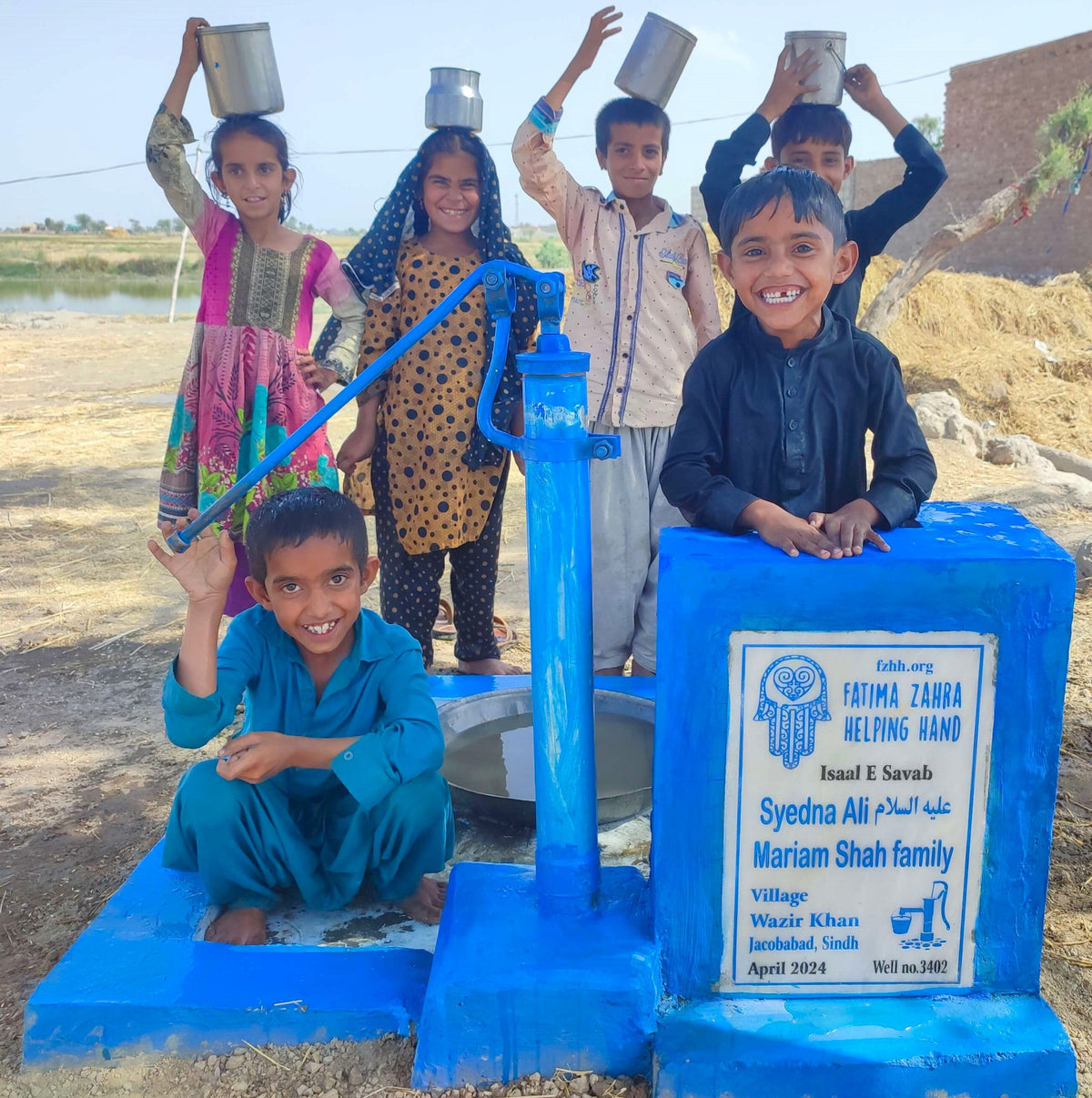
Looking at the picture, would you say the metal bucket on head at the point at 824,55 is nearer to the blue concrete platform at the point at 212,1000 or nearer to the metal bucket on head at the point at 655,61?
the metal bucket on head at the point at 655,61

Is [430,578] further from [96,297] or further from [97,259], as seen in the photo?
[97,259]

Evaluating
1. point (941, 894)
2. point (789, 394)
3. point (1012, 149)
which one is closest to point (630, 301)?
point (789, 394)

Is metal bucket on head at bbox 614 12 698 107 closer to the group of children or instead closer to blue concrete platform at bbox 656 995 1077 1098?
the group of children

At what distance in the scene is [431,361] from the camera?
291 centimetres

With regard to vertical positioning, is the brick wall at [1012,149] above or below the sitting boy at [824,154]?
above

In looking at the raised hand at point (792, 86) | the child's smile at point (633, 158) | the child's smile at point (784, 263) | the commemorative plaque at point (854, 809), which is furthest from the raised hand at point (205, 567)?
the raised hand at point (792, 86)

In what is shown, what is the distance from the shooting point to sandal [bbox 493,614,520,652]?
3836 mm

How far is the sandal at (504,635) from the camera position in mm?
3836

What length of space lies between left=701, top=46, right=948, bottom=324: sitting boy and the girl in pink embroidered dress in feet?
3.60

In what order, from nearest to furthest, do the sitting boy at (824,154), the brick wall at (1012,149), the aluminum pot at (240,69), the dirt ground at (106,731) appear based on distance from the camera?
the dirt ground at (106,731) → the aluminum pot at (240,69) → the sitting boy at (824,154) → the brick wall at (1012,149)

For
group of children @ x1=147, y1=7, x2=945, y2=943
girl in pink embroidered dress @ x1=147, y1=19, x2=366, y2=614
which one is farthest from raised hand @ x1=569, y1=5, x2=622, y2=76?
girl in pink embroidered dress @ x1=147, y1=19, x2=366, y2=614

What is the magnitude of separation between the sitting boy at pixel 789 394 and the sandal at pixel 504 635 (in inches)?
79.8

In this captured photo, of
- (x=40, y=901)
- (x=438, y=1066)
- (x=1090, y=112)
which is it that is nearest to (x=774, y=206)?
(x=438, y=1066)

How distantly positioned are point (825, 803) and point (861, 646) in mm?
253
